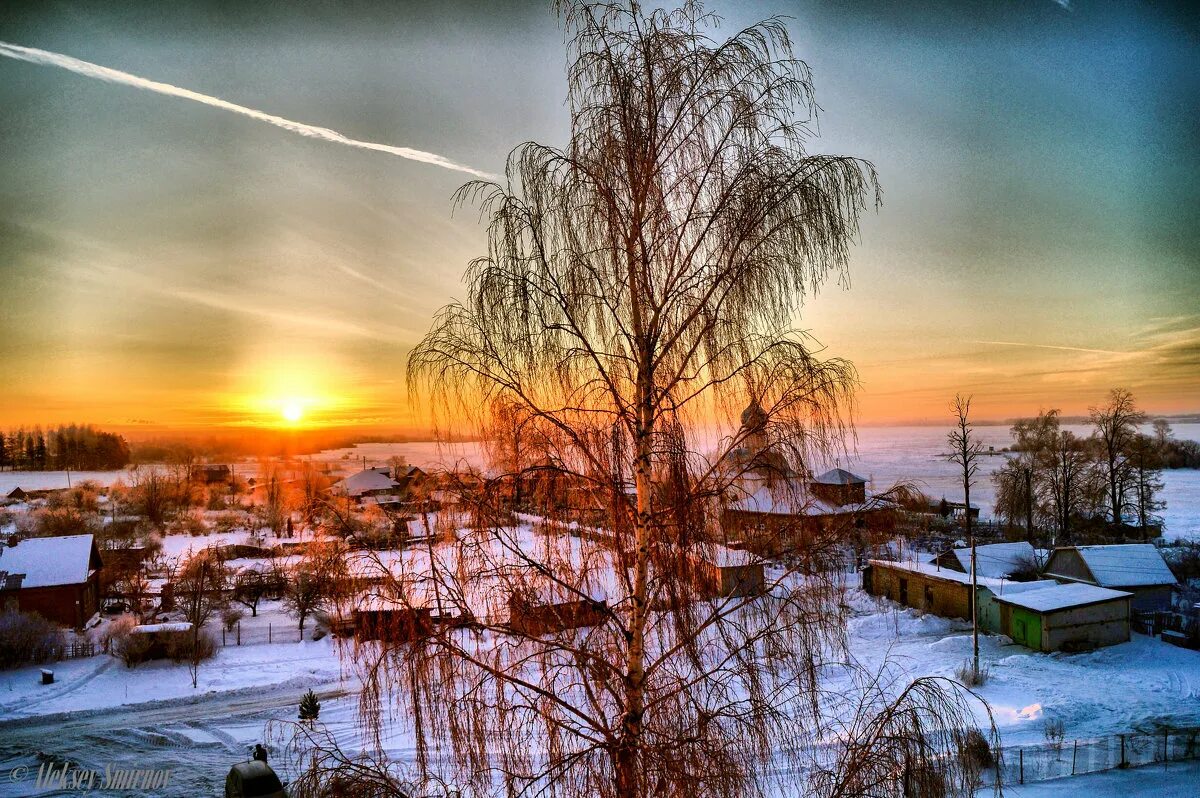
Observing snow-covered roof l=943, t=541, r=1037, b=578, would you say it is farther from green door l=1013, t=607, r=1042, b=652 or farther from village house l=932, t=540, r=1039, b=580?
green door l=1013, t=607, r=1042, b=652

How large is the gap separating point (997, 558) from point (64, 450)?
195 ft

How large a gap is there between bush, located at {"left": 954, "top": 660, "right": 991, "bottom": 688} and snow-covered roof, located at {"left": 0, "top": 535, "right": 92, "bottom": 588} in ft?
100

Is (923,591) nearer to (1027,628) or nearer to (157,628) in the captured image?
(1027,628)

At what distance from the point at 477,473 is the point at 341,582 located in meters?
1.18

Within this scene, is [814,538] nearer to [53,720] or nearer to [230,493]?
[53,720]

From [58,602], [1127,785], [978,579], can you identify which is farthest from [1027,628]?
[58,602]

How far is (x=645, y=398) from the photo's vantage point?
4566 millimetres

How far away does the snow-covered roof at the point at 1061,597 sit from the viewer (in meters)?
19.6

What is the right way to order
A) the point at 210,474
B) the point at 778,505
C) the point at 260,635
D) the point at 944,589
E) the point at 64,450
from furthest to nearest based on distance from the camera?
the point at 210,474 → the point at 64,450 → the point at 944,589 → the point at 260,635 → the point at 778,505

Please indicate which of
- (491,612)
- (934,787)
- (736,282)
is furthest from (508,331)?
(934,787)

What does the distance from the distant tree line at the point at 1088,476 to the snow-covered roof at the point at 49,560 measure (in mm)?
46464

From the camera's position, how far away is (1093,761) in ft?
40.2

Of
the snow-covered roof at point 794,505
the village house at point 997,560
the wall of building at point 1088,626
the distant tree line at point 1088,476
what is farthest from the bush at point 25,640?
the distant tree line at point 1088,476

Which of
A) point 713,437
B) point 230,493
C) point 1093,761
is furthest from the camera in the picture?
point 230,493
